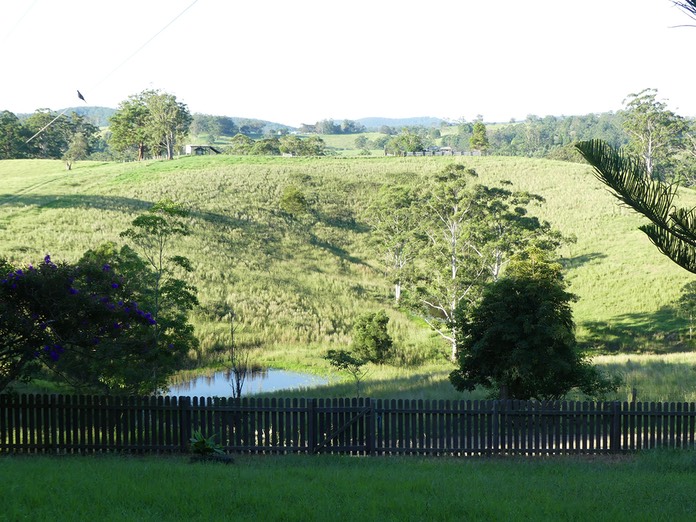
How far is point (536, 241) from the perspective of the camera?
3878 cm

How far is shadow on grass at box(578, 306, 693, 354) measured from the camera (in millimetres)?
41438

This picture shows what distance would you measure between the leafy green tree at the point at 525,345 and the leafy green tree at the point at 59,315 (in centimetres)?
804

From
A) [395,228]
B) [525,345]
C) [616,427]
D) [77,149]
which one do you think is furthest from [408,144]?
[616,427]

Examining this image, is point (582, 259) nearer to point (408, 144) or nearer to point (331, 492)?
point (331, 492)

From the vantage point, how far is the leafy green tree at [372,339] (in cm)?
3600

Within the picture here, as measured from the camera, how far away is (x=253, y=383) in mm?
32000

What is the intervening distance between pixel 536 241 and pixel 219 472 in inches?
1222

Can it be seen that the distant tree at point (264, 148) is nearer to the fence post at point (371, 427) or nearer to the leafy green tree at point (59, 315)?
the leafy green tree at point (59, 315)

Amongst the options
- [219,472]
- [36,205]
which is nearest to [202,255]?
[36,205]

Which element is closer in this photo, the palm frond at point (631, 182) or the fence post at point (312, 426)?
the palm frond at point (631, 182)

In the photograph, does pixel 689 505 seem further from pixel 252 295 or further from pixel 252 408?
pixel 252 295

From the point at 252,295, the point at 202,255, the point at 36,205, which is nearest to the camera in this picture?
the point at 252,295


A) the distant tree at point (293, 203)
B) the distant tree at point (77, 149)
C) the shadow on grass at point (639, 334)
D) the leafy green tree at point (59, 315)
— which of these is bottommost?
the shadow on grass at point (639, 334)

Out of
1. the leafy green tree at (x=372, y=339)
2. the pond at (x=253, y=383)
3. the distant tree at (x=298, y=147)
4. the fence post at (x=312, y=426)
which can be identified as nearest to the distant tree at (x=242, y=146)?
the distant tree at (x=298, y=147)
